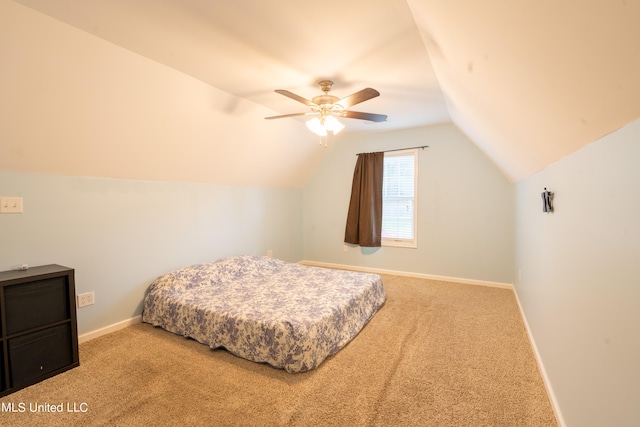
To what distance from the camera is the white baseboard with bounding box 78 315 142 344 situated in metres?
2.53

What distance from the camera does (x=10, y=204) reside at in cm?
217

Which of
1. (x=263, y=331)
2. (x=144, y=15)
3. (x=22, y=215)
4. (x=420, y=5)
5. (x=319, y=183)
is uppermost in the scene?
(x=144, y=15)

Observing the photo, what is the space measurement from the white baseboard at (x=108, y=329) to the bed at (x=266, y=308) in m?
0.08

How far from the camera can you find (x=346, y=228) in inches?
198

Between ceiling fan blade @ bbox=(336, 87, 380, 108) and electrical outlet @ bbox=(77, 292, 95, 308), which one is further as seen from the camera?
electrical outlet @ bbox=(77, 292, 95, 308)

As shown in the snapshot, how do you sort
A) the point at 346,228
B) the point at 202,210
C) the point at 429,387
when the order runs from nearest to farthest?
1. the point at 429,387
2. the point at 202,210
3. the point at 346,228

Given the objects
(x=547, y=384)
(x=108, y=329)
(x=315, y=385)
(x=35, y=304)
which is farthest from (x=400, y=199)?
(x=35, y=304)

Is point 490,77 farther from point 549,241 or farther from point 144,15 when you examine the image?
point 144,15

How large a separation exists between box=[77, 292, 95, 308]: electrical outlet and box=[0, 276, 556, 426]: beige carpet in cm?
33

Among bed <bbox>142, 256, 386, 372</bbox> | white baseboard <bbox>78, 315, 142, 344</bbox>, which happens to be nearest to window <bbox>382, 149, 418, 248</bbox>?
bed <bbox>142, 256, 386, 372</bbox>

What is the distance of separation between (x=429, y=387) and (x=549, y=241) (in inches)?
49.2

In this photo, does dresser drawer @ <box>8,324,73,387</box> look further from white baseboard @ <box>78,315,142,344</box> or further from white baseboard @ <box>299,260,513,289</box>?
white baseboard @ <box>299,260,513,289</box>

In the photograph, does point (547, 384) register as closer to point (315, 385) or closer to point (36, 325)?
point (315, 385)

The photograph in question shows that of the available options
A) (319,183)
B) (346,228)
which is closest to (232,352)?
(346,228)
